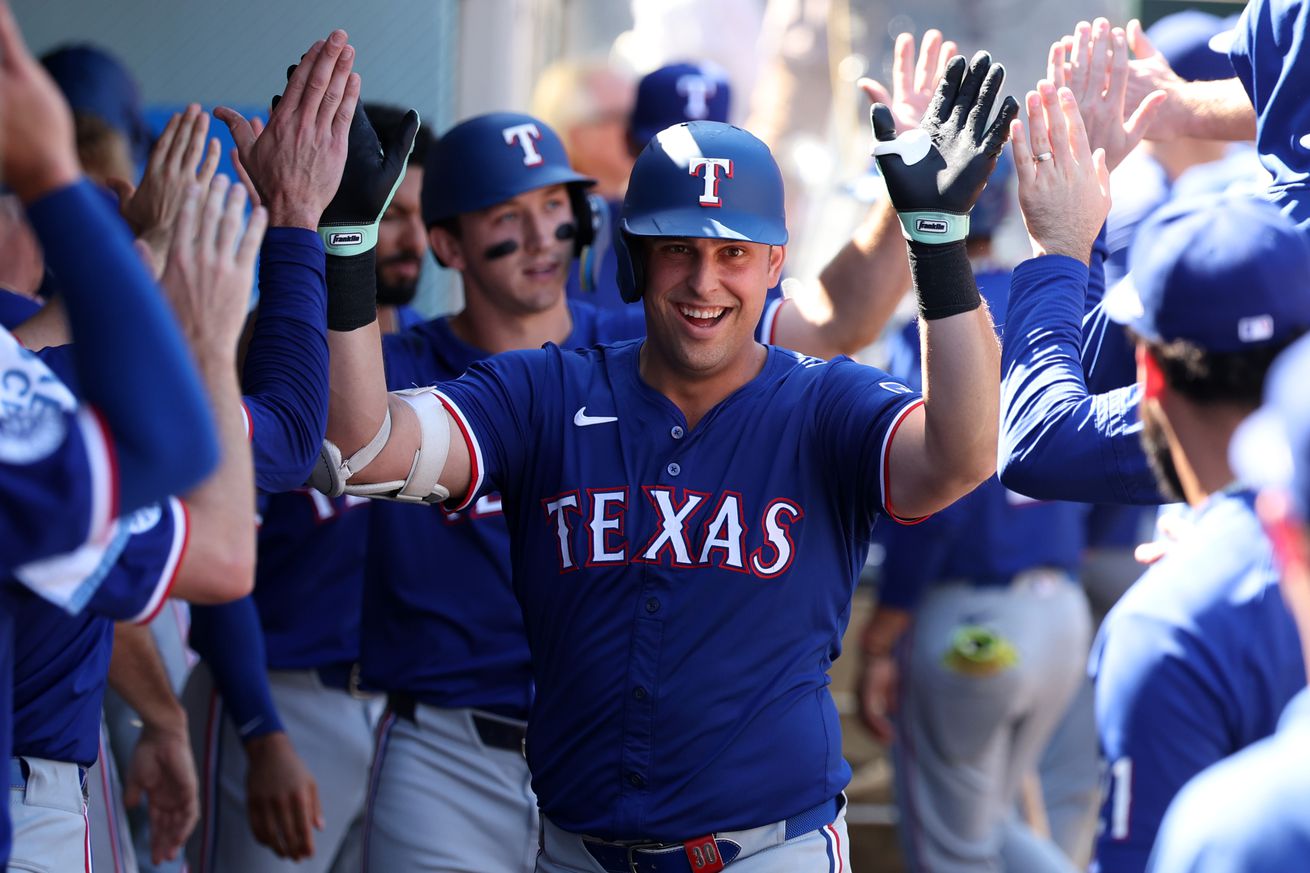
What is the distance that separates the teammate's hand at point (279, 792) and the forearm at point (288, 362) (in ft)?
5.24

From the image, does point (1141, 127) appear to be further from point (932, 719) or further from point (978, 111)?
point (932, 719)

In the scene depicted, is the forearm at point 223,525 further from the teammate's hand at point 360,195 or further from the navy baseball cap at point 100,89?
the navy baseball cap at point 100,89

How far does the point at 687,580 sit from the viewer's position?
2.77 meters

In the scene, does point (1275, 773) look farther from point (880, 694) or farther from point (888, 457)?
point (880, 694)

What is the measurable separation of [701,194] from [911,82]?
608 mm

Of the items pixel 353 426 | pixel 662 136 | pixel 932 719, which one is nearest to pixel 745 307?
pixel 662 136

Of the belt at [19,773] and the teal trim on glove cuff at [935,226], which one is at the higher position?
the teal trim on glove cuff at [935,226]

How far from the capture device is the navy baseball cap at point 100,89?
14.7 ft

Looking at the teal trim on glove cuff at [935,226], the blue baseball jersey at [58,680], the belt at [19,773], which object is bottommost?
the belt at [19,773]

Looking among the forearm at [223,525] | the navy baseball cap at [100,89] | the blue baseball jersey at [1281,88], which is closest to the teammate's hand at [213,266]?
the forearm at [223,525]

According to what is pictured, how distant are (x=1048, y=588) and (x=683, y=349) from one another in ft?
9.27

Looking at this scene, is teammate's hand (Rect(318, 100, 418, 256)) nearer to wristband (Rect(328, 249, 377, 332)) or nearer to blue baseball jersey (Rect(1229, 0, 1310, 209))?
wristband (Rect(328, 249, 377, 332))

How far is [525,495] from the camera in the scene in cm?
296

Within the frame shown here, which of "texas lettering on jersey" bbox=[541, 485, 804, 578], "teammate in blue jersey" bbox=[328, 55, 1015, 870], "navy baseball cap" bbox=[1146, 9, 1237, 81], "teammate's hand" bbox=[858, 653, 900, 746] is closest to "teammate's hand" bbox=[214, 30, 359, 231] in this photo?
"teammate in blue jersey" bbox=[328, 55, 1015, 870]
